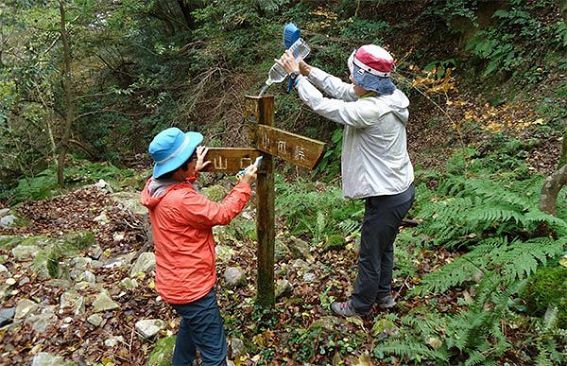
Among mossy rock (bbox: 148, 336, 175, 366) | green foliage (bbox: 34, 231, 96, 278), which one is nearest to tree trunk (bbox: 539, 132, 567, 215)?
mossy rock (bbox: 148, 336, 175, 366)

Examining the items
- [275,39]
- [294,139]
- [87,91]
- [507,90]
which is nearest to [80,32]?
[87,91]

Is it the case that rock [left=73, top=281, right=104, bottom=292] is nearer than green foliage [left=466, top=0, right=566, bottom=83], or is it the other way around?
rock [left=73, top=281, right=104, bottom=292]

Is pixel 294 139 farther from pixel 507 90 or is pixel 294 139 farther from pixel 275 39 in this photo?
pixel 275 39

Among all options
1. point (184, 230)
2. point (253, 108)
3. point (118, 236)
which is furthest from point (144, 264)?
point (253, 108)

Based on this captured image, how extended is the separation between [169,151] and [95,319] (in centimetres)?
208

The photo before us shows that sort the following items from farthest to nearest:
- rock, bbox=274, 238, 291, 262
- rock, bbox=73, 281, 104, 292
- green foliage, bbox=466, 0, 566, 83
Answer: green foliage, bbox=466, 0, 566, 83, rock, bbox=274, 238, 291, 262, rock, bbox=73, 281, 104, 292

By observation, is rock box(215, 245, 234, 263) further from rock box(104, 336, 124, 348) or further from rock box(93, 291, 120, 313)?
rock box(104, 336, 124, 348)

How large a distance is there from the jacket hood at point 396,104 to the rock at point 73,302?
323cm

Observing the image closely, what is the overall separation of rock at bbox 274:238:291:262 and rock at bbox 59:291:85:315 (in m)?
1.99

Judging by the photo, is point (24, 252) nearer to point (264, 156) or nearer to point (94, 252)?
point (94, 252)

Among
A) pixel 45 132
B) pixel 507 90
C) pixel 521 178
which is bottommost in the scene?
pixel 45 132

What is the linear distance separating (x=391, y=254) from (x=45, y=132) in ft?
36.4

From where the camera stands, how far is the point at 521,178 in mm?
5625

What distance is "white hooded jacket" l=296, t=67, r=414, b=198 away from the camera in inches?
114
